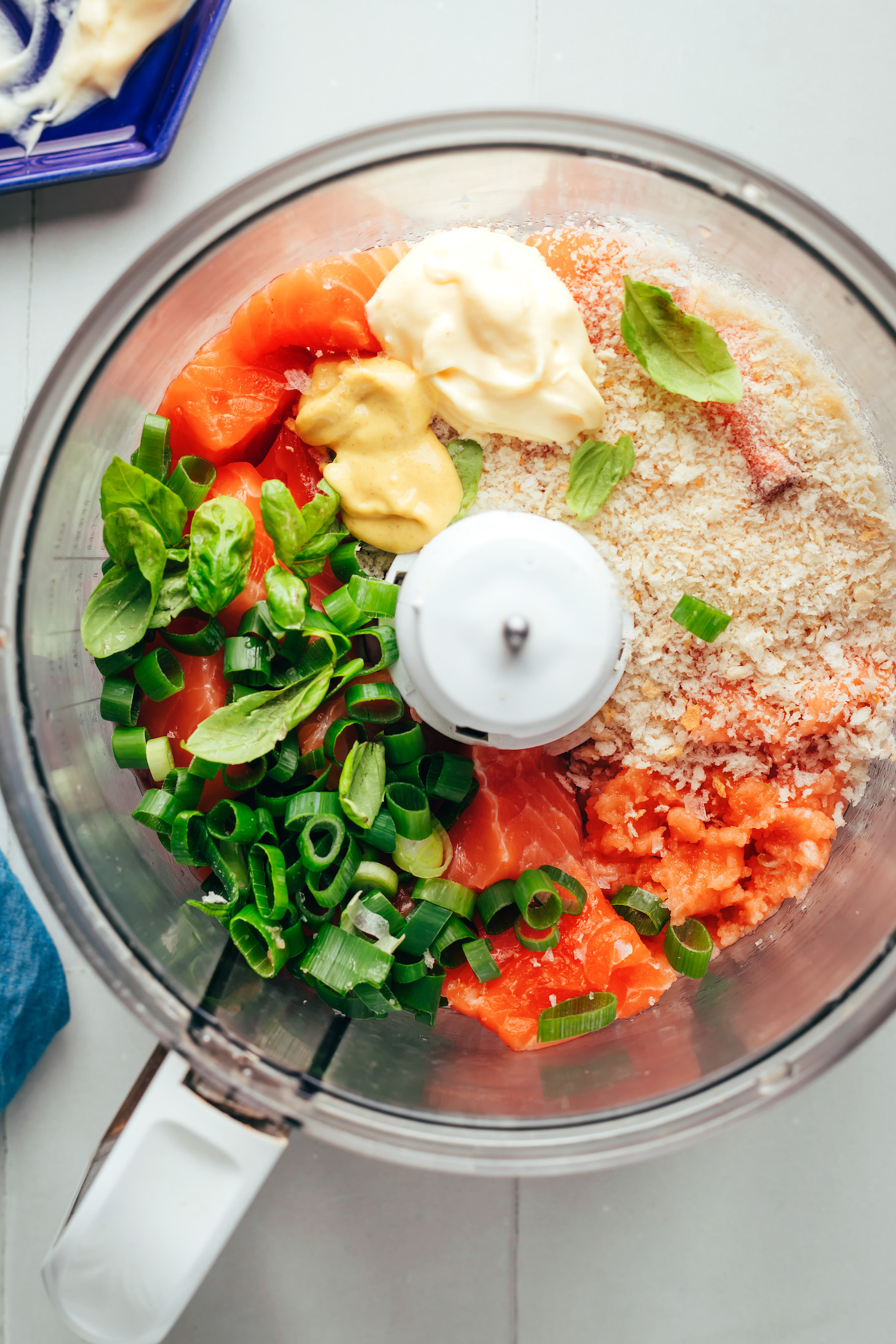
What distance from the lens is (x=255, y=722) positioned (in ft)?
3.48

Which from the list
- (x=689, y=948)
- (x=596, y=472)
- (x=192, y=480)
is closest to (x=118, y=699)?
(x=192, y=480)

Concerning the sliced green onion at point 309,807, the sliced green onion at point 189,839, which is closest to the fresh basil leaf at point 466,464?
the sliced green onion at point 309,807

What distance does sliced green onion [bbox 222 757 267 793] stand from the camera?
1080 mm

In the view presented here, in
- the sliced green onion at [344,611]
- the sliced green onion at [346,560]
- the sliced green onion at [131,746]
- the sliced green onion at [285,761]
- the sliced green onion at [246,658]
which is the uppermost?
the sliced green onion at [346,560]

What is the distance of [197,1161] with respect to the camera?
898 millimetres

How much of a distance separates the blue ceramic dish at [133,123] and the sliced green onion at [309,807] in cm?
90

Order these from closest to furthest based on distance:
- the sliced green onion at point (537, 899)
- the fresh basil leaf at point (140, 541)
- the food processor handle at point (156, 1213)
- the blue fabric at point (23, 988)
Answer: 1. the food processor handle at point (156, 1213)
2. the fresh basil leaf at point (140, 541)
3. the sliced green onion at point (537, 899)
4. the blue fabric at point (23, 988)

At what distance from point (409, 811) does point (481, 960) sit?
200 millimetres

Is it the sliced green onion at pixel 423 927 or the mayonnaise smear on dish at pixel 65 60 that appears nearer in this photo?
the sliced green onion at pixel 423 927

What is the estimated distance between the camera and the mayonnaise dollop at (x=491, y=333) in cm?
104

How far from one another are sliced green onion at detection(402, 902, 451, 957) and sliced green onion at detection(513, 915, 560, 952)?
93mm

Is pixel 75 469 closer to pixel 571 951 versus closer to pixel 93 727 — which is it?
pixel 93 727

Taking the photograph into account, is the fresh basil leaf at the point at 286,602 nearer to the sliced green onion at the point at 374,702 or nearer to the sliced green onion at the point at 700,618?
the sliced green onion at the point at 374,702

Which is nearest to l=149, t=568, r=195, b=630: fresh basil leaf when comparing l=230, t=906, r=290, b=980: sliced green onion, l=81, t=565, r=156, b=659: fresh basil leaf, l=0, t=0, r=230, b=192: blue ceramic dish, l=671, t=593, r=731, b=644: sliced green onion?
l=81, t=565, r=156, b=659: fresh basil leaf
